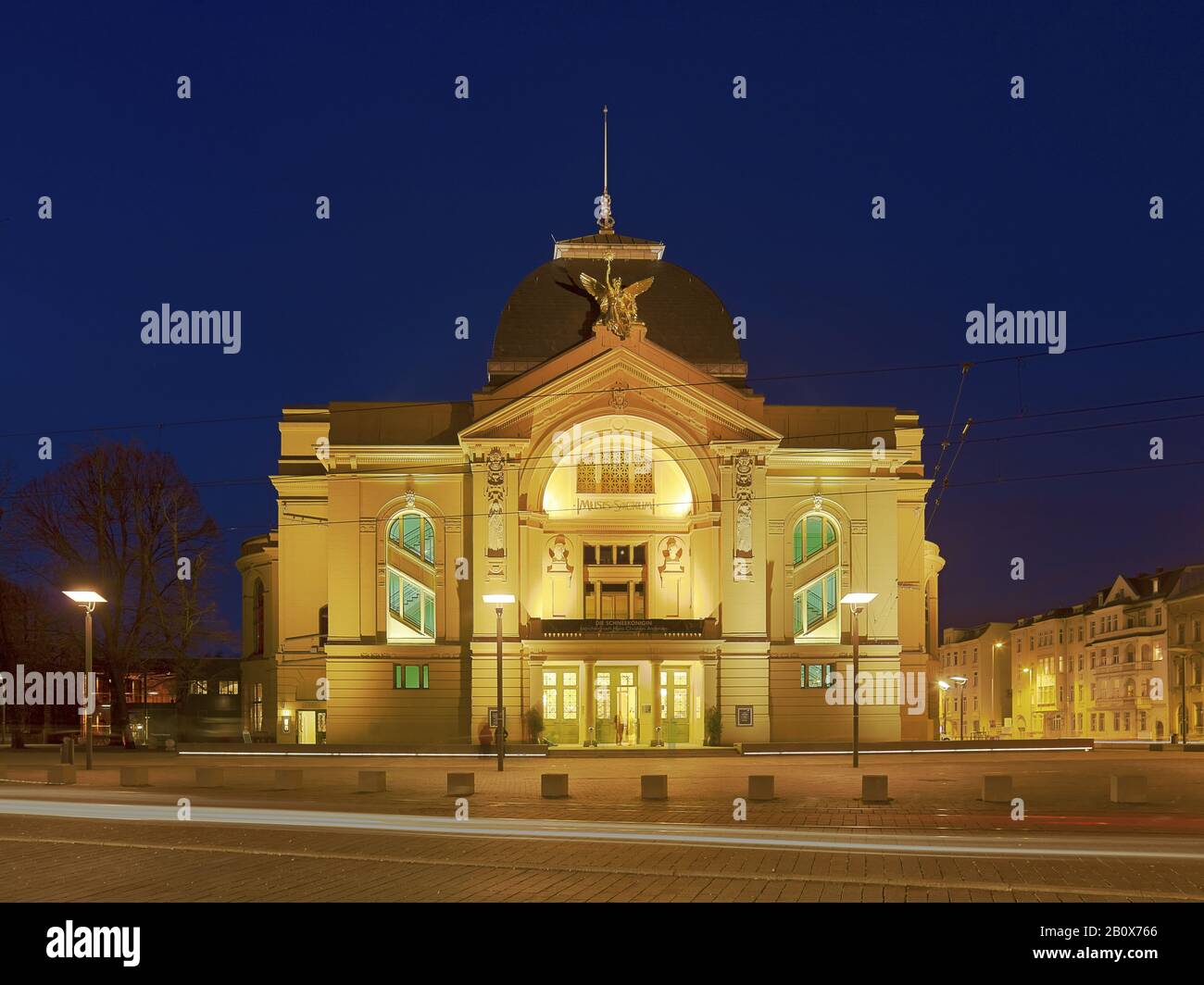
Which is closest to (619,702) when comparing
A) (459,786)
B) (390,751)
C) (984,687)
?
(390,751)

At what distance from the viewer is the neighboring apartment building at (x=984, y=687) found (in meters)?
138

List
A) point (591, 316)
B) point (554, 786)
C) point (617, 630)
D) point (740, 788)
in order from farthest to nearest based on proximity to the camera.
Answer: point (591, 316) → point (617, 630) → point (740, 788) → point (554, 786)

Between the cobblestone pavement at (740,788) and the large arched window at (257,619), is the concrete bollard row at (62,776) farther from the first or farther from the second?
the large arched window at (257,619)

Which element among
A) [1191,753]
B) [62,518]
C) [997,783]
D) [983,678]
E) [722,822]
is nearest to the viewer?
[722,822]

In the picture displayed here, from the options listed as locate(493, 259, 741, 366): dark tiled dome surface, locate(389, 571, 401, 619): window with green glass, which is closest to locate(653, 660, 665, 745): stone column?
locate(389, 571, 401, 619): window with green glass

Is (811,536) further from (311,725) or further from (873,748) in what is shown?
(311,725)

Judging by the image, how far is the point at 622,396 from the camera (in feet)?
197

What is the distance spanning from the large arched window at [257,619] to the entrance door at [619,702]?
19937 millimetres

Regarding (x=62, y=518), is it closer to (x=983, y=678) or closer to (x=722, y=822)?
(x=722, y=822)

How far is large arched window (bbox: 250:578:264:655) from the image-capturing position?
71.0 m

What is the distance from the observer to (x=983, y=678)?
469 ft

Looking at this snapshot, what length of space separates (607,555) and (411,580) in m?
8.57
